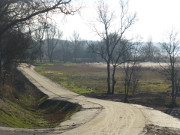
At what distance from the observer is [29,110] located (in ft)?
61.6

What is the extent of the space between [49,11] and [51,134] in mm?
7458

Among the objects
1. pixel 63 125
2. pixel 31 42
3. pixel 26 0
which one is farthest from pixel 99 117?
pixel 31 42

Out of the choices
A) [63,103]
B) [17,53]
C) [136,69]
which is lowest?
[63,103]

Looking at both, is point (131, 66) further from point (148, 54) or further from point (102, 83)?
point (102, 83)

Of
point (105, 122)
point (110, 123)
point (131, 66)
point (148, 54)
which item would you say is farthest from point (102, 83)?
point (110, 123)

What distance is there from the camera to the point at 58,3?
13.8 metres

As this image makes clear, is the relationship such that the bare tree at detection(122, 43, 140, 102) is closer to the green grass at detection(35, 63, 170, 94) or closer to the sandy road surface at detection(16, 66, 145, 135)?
the green grass at detection(35, 63, 170, 94)

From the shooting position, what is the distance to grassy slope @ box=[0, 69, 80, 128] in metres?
13.1

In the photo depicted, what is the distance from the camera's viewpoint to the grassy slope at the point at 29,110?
13.1m

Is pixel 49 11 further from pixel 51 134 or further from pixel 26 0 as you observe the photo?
pixel 51 134

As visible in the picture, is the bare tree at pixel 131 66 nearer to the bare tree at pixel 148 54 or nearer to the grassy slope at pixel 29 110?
the bare tree at pixel 148 54

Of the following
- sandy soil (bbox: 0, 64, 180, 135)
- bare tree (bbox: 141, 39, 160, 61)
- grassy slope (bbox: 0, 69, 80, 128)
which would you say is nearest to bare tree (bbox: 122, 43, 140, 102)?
bare tree (bbox: 141, 39, 160, 61)

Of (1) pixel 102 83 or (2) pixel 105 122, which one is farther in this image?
(1) pixel 102 83

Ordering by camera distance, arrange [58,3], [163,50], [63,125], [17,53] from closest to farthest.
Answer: [63,125] → [58,3] → [17,53] → [163,50]
